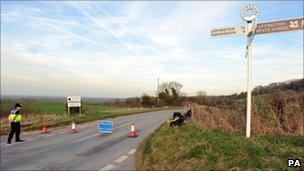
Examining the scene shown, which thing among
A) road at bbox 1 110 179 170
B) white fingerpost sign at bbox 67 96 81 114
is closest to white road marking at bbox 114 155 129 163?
road at bbox 1 110 179 170

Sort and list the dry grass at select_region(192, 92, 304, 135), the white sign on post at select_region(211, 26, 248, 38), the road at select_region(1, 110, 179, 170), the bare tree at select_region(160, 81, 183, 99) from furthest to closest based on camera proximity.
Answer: the bare tree at select_region(160, 81, 183, 99)
the dry grass at select_region(192, 92, 304, 135)
the road at select_region(1, 110, 179, 170)
the white sign on post at select_region(211, 26, 248, 38)

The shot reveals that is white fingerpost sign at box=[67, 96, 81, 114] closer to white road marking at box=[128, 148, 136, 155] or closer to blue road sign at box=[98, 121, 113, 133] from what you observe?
blue road sign at box=[98, 121, 113, 133]

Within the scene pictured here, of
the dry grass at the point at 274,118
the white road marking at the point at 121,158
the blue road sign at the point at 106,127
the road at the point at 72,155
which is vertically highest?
the dry grass at the point at 274,118

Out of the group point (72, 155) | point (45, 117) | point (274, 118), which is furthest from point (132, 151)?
point (45, 117)

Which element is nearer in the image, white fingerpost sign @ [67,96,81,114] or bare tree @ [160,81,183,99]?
white fingerpost sign @ [67,96,81,114]

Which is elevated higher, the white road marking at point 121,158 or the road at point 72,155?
the white road marking at point 121,158

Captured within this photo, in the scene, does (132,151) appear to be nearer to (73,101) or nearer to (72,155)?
(72,155)

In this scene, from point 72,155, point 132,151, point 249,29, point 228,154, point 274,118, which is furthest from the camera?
point 132,151

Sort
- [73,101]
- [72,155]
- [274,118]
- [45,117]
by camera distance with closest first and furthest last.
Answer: [274,118] → [72,155] → [45,117] → [73,101]

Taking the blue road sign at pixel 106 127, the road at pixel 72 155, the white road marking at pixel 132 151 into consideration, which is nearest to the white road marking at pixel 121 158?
the road at pixel 72 155

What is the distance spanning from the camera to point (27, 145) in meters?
15.1

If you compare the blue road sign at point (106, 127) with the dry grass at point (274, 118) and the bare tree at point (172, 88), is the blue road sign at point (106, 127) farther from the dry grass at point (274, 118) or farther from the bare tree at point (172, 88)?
the bare tree at point (172, 88)

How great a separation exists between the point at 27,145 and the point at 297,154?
11.5 m

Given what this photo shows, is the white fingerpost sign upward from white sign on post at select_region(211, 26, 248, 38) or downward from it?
downward
